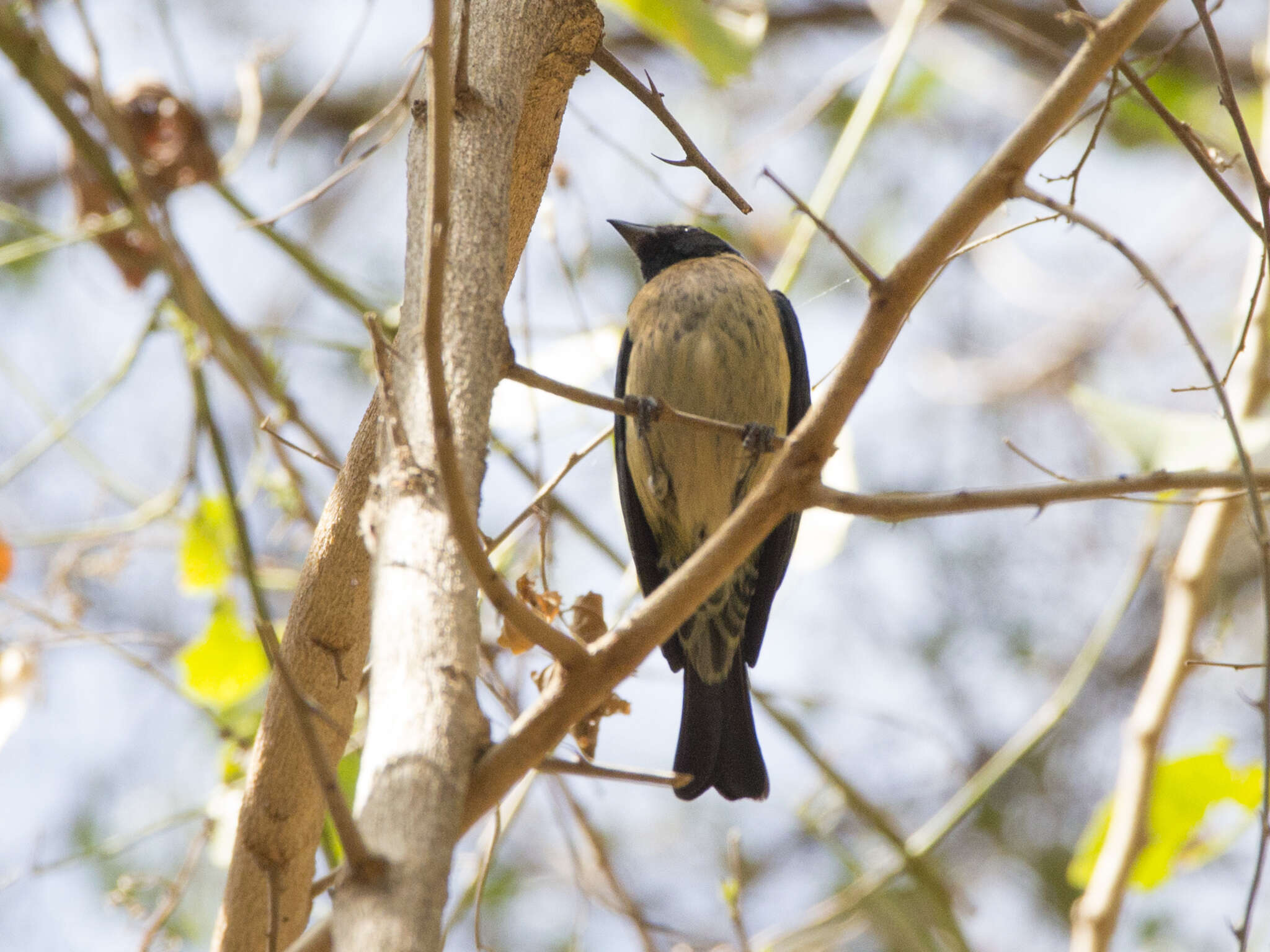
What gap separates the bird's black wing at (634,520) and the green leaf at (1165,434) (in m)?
1.14

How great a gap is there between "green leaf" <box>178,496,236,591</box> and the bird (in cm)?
103

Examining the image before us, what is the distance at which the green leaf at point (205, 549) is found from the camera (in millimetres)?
2975

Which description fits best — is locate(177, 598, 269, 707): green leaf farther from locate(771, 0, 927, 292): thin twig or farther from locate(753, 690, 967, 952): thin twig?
locate(771, 0, 927, 292): thin twig

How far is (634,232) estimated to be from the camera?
3.81 metres

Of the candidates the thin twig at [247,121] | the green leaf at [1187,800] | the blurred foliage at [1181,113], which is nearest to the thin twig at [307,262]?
the thin twig at [247,121]

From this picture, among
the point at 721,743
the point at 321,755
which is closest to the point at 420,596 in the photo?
the point at 321,755

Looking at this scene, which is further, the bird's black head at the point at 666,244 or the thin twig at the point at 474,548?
the bird's black head at the point at 666,244

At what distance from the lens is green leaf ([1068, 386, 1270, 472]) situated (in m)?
2.54

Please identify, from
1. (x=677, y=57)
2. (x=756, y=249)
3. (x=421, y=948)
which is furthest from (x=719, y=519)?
(x=677, y=57)

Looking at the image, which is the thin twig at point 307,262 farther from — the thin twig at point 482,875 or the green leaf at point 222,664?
the thin twig at point 482,875

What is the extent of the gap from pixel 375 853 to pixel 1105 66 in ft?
3.31

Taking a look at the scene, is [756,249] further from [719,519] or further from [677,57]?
[719,519]

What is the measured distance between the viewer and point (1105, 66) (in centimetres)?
118

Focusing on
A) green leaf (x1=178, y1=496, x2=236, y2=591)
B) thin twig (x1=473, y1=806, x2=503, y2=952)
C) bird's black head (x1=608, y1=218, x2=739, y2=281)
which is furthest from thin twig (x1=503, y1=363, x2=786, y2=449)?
bird's black head (x1=608, y1=218, x2=739, y2=281)
